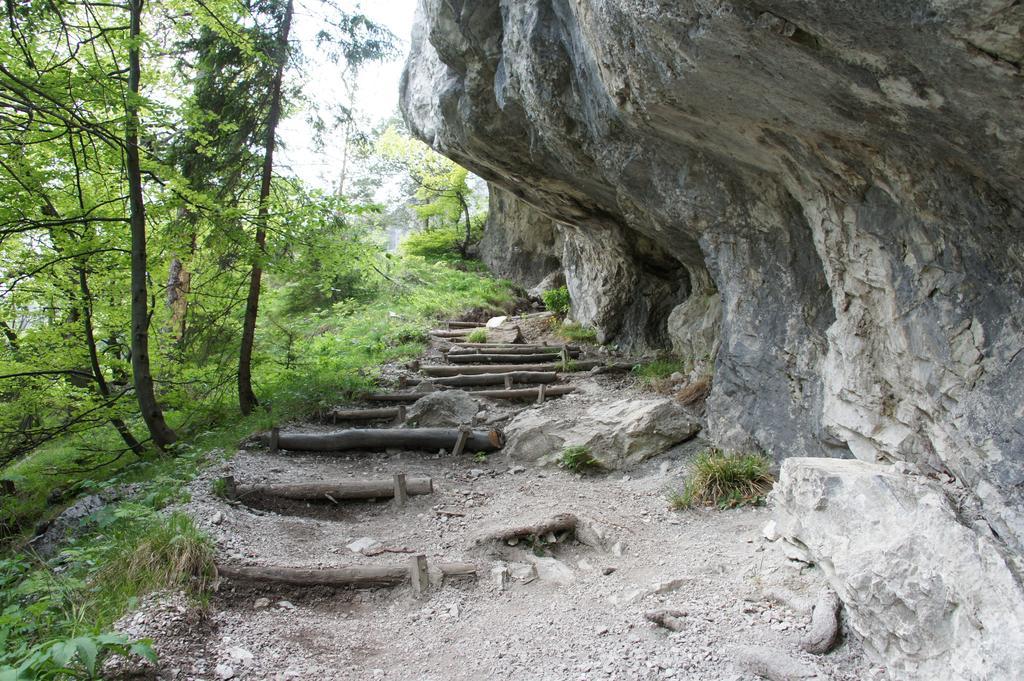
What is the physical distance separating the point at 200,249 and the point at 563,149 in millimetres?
5999

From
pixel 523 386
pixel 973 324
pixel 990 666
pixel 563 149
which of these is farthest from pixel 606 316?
pixel 990 666

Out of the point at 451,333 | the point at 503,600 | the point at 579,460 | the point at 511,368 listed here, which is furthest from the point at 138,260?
the point at 451,333

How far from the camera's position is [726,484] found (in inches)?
264

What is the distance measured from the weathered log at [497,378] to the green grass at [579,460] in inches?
165

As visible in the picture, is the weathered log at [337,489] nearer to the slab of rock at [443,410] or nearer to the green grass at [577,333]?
the slab of rock at [443,410]

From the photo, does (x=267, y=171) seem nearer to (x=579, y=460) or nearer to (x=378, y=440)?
(x=378, y=440)

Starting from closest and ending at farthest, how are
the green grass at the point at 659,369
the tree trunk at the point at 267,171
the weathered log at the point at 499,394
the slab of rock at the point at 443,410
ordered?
the tree trunk at the point at 267,171 < the slab of rock at the point at 443,410 < the green grass at the point at 659,369 < the weathered log at the point at 499,394

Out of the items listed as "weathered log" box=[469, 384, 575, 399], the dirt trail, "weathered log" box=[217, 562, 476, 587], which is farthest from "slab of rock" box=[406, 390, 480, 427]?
"weathered log" box=[217, 562, 476, 587]

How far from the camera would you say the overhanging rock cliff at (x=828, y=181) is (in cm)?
317

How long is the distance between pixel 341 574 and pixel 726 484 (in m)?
4.02

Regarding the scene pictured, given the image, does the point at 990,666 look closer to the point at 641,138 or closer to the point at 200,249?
the point at 641,138

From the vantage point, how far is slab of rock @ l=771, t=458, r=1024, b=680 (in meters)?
3.19

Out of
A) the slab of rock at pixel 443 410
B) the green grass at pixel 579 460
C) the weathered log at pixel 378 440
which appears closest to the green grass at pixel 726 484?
the green grass at pixel 579 460

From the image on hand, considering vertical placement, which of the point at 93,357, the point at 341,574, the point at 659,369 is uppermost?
the point at 93,357
